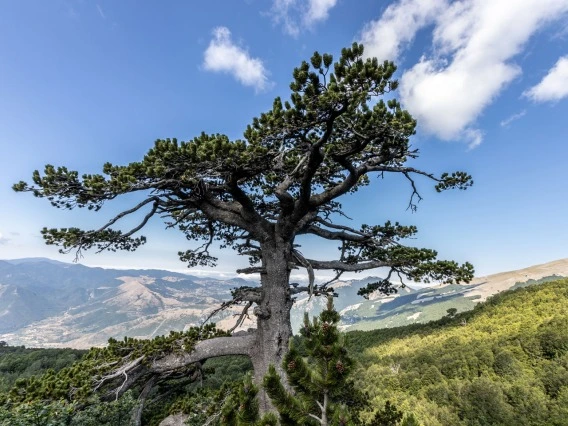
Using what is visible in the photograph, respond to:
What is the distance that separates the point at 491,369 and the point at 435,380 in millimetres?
2937

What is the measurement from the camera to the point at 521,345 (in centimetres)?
1636

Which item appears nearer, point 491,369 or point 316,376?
point 316,376

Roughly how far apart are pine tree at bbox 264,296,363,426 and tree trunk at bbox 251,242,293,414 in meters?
3.18

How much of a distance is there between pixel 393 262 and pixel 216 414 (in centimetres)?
609

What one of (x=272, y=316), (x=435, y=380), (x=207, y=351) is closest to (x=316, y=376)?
(x=272, y=316)

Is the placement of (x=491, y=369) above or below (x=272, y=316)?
below

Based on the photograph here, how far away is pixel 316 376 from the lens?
159 inches

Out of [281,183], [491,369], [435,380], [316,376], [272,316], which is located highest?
[281,183]

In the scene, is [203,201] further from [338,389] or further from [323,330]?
[338,389]

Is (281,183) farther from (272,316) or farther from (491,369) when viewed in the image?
(491,369)

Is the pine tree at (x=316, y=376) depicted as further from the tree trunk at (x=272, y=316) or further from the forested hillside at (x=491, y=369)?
the forested hillside at (x=491, y=369)

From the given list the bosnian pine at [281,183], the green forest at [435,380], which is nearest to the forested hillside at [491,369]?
the green forest at [435,380]

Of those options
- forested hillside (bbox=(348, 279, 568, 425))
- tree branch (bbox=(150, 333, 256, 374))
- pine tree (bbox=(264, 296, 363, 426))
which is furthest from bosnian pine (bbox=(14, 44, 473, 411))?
forested hillside (bbox=(348, 279, 568, 425))

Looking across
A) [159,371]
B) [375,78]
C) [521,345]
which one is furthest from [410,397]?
[375,78]
